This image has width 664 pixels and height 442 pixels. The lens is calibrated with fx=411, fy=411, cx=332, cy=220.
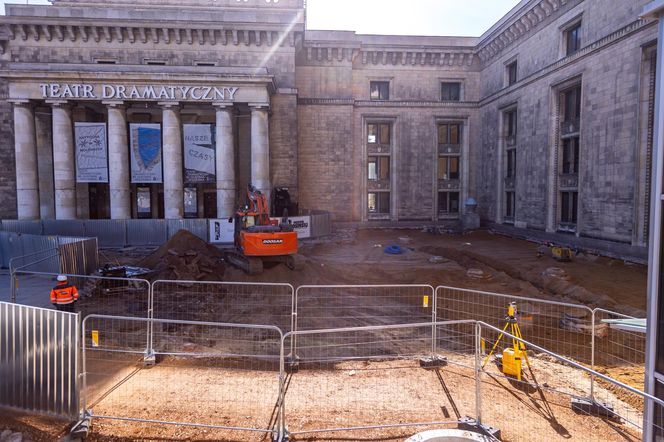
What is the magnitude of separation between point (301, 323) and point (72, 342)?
21.6 feet

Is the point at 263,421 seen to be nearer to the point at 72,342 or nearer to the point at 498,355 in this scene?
the point at 72,342

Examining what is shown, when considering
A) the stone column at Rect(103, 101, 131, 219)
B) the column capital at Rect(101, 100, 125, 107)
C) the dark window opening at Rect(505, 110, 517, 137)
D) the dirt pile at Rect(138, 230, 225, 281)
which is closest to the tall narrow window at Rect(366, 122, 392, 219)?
the dark window opening at Rect(505, 110, 517, 137)

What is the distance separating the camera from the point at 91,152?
2809 cm

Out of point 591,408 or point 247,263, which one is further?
point 247,263

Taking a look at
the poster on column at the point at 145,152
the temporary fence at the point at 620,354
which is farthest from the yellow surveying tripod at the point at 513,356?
the poster on column at the point at 145,152

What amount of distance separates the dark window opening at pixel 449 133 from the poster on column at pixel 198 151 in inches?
855

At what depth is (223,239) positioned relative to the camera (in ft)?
85.7

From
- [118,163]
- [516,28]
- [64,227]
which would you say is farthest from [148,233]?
[516,28]

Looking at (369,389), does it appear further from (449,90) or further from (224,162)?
(449,90)

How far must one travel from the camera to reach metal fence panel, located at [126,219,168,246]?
84.5 feet

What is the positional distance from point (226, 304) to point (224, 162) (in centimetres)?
1683

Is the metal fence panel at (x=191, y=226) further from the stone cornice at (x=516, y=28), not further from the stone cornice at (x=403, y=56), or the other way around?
the stone cornice at (x=516, y=28)

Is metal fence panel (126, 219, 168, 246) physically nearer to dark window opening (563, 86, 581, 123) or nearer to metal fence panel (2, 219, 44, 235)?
metal fence panel (2, 219, 44, 235)

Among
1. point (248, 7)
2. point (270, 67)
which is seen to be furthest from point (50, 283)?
point (248, 7)
